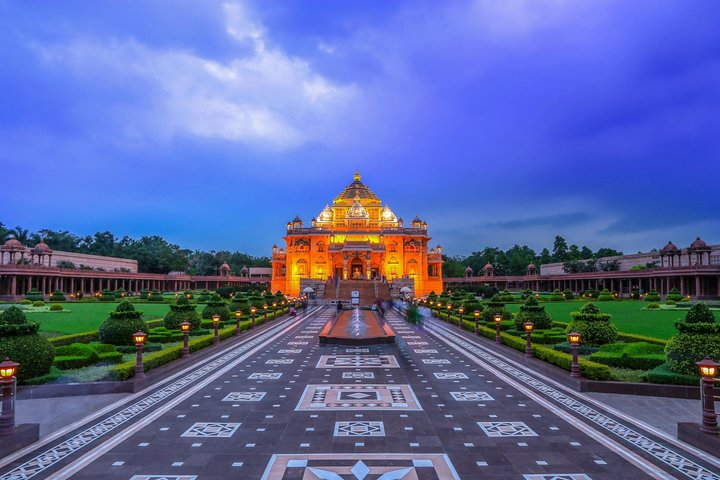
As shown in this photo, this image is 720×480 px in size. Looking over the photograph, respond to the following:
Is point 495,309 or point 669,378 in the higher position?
point 495,309

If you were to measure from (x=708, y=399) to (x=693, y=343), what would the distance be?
4.15 m

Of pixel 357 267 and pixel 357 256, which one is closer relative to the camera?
pixel 357 256

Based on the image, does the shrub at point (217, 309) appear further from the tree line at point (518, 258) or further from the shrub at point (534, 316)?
the tree line at point (518, 258)

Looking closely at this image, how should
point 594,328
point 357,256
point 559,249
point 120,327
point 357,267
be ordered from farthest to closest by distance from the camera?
1. point 559,249
2. point 357,267
3. point 357,256
4. point 594,328
5. point 120,327

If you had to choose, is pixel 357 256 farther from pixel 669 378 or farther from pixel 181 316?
pixel 669 378

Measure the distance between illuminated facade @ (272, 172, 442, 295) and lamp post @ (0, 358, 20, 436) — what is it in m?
57.6

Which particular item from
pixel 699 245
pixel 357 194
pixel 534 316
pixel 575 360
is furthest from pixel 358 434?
pixel 357 194

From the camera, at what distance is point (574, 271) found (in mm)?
74625

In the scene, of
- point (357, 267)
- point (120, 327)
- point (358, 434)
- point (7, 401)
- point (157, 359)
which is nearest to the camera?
point (7, 401)

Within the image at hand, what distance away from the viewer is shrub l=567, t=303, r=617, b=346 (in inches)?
675

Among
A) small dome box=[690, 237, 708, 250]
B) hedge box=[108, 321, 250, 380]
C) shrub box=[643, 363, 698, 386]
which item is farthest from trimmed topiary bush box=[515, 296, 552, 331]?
small dome box=[690, 237, 708, 250]

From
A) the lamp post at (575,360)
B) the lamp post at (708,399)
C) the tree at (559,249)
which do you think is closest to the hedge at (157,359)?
the lamp post at (575,360)

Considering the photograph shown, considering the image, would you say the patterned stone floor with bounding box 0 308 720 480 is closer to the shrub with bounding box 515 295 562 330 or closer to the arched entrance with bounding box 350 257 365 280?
the shrub with bounding box 515 295 562 330

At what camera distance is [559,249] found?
93.0 meters
